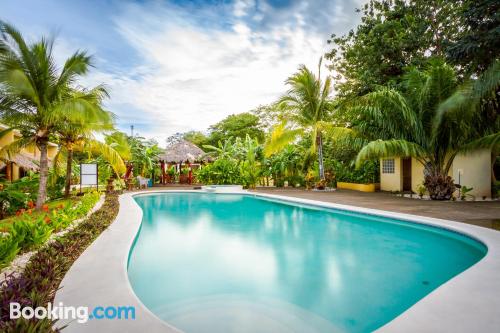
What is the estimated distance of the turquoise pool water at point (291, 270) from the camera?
334 cm

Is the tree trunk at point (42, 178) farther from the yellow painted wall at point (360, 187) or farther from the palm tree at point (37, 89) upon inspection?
the yellow painted wall at point (360, 187)

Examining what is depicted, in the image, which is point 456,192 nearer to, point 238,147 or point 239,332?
point 239,332

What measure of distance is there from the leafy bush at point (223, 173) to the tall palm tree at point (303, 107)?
10.0ft

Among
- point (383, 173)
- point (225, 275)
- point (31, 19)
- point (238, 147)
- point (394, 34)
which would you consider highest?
point (394, 34)

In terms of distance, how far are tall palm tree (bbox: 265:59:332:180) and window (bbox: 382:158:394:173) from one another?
300 cm

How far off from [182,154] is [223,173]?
734cm

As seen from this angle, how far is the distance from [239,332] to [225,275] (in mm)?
1755

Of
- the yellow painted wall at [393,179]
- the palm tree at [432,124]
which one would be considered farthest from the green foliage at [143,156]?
the yellow painted wall at [393,179]

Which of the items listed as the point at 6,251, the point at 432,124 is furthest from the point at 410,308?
the point at 432,124

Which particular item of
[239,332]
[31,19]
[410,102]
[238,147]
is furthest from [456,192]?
[31,19]

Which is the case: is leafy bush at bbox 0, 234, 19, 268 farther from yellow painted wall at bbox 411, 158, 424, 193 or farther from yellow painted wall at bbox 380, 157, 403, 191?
yellow painted wall at bbox 380, 157, 403, 191

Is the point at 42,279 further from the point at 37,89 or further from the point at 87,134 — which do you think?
the point at 87,134

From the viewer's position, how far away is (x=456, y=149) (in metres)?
10.1

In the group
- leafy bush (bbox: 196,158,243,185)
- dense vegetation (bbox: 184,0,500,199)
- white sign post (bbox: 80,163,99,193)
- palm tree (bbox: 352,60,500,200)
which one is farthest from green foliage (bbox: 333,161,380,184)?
white sign post (bbox: 80,163,99,193)
